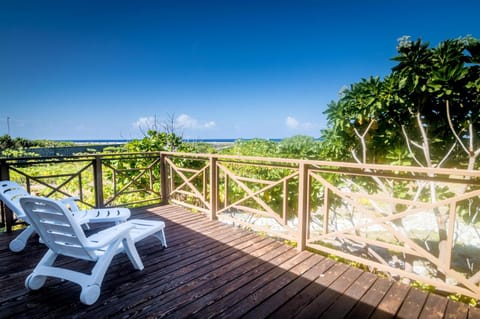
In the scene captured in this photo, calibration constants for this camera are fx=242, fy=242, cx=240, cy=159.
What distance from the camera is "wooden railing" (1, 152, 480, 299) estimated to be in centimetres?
229

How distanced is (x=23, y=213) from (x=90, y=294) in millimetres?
1616

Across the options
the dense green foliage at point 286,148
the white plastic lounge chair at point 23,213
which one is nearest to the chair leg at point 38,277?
the white plastic lounge chair at point 23,213

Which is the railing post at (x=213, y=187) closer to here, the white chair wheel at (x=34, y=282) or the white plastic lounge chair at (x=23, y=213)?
the white plastic lounge chair at (x=23, y=213)

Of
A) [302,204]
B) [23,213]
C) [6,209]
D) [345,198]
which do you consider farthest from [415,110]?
[6,209]

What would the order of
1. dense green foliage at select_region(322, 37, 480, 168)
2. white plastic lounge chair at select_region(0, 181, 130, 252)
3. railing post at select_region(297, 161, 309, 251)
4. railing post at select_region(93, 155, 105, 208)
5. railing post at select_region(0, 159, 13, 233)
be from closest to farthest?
white plastic lounge chair at select_region(0, 181, 130, 252) → railing post at select_region(297, 161, 309, 251) → dense green foliage at select_region(322, 37, 480, 168) → railing post at select_region(0, 159, 13, 233) → railing post at select_region(93, 155, 105, 208)

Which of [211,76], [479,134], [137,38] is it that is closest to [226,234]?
[479,134]

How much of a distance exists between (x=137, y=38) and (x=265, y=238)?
34.0 ft

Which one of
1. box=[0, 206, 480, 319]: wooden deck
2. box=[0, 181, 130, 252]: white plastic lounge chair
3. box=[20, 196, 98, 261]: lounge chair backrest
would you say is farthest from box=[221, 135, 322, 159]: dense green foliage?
box=[20, 196, 98, 261]: lounge chair backrest

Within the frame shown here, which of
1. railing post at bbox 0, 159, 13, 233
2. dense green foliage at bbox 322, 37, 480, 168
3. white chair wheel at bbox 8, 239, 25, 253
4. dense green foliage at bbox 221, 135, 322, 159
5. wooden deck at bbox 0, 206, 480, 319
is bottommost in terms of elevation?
wooden deck at bbox 0, 206, 480, 319

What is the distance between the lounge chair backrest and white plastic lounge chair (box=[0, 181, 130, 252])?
853 mm

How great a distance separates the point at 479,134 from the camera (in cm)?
343

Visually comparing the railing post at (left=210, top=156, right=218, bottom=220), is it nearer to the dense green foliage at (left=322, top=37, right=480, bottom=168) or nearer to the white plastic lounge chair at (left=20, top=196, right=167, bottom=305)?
the white plastic lounge chair at (left=20, top=196, right=167, bottom=305)

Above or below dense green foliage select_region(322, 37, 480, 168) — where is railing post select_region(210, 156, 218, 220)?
below

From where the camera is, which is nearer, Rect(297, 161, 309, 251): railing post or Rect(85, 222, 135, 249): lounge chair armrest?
Rect(85, 222, 135, 249): lounge chair armrest
